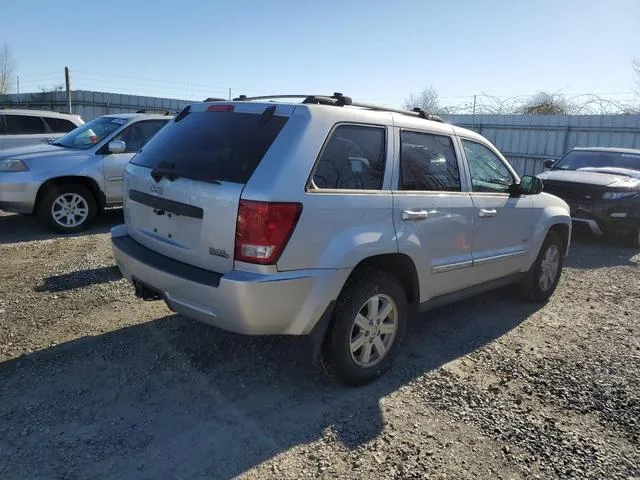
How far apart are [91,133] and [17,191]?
1.54 metres

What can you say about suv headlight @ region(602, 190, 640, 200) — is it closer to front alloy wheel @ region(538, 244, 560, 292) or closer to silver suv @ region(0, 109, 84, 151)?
front alloy wheel @ region(538, 244, 560, 292)

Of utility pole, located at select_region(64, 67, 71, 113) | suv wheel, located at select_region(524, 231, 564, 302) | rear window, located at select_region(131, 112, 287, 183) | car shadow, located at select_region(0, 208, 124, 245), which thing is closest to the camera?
rear window, located at select_region(131, 112, 287, 183)

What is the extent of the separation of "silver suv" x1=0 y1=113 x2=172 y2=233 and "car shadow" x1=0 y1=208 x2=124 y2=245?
0.17m

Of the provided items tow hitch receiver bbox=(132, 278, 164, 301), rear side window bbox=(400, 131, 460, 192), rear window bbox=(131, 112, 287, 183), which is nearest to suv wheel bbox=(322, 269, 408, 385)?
rear side window bbox=(400, 131, 460, 192)

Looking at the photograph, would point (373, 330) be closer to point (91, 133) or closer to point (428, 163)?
point (428, 163)

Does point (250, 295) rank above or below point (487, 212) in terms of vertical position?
below

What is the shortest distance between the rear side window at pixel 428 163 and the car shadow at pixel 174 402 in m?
1.37

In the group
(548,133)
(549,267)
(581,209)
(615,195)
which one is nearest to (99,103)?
(548,133)

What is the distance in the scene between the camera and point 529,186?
5.21 metres

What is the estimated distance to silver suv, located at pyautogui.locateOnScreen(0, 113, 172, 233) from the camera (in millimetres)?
7504

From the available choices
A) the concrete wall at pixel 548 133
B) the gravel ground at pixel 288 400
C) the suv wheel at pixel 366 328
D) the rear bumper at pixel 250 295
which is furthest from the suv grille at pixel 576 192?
the concrete wall at pixel 548 133

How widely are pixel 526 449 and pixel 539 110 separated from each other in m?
23.8

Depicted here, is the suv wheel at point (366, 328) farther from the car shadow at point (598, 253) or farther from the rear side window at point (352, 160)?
the car shadow at point (598, 253)

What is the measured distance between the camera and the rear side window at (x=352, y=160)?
3373 mm
